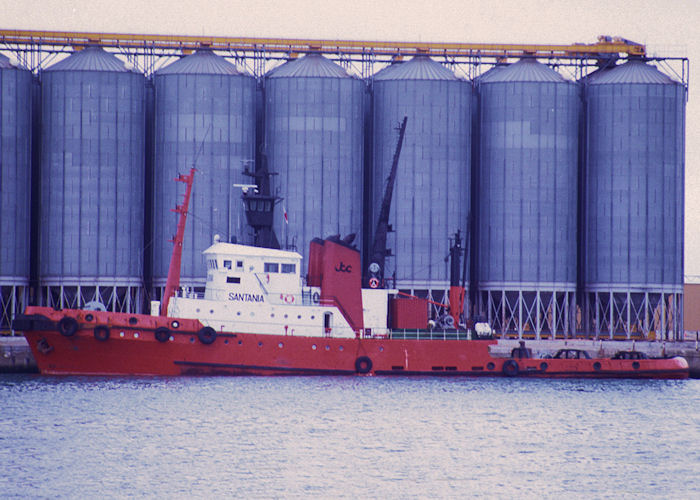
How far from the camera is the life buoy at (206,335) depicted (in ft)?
158

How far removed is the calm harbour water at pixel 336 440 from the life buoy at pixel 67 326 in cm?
199

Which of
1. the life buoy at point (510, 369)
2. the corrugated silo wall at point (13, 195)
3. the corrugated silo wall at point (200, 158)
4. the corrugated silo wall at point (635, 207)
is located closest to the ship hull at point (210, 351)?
the life buoy at point (510, 369)

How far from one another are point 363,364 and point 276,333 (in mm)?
3766

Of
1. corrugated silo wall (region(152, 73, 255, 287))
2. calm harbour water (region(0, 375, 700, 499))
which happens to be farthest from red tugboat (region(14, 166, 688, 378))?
corrugated silo wall (region(152, 73, 255, 287))

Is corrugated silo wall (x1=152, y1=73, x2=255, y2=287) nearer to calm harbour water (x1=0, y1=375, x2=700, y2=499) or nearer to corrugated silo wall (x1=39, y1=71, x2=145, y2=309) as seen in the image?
corrugated silo wall (x1=39, y1=71, x2=145, y2=309)

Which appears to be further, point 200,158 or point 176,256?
point 200,158

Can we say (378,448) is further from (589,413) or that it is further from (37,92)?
(37,92)

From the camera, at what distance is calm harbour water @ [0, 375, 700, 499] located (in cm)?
3033

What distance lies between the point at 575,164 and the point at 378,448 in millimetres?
A: 38186

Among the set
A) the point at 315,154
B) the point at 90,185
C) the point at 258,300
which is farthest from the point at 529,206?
the point at 90,185

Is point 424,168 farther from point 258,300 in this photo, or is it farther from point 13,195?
point 13,195

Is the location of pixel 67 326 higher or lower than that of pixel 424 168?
lower

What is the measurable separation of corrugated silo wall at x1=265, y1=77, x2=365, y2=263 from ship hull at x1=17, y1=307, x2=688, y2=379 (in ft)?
57.3

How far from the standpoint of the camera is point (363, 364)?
50.6 metres
